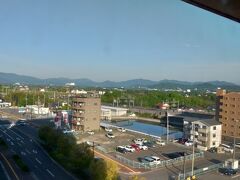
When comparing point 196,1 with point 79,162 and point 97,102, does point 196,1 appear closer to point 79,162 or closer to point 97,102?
point 79,162

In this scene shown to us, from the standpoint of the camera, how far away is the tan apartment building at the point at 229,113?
31.4ft

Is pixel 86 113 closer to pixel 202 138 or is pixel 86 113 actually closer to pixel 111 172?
pixel 202 138

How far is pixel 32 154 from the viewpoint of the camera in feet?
22.4

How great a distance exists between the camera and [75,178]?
5.16 meters

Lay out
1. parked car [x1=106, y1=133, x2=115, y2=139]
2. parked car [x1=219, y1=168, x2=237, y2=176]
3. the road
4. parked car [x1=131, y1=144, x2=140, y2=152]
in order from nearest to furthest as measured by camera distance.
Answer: the road → parked car [x1=219, y1=168, x2=237, y2=176] → parked car [x1=131, y1=144, x2=140, y2=152] → parked car [x1=106, y1=133, x2=115, y2=139]

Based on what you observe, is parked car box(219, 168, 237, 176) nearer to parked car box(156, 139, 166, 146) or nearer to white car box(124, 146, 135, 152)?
white car box(124, 146, 135, 152)

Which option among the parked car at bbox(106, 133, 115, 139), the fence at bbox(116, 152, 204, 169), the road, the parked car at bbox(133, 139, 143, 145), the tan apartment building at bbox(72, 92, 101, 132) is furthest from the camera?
the tan apartment building at bbox(72, 92, 101, 132)

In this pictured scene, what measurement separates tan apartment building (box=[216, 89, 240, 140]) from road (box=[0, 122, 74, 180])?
5.38 metres

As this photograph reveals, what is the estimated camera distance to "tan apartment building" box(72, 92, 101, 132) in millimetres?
10031

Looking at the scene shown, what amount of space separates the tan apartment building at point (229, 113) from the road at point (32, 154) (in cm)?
538

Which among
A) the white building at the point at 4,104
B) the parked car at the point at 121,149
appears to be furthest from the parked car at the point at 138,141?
the white building at the point at 4,104

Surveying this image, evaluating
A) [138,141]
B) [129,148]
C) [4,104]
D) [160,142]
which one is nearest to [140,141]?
[138,141]

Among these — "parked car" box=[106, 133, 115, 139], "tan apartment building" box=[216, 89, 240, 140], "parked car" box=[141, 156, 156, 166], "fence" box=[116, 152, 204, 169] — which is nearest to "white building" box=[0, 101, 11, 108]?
"parked car" box=[106, 133, 115, 139]

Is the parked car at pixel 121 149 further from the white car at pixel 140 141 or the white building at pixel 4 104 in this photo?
the white building at pixel 4 104
